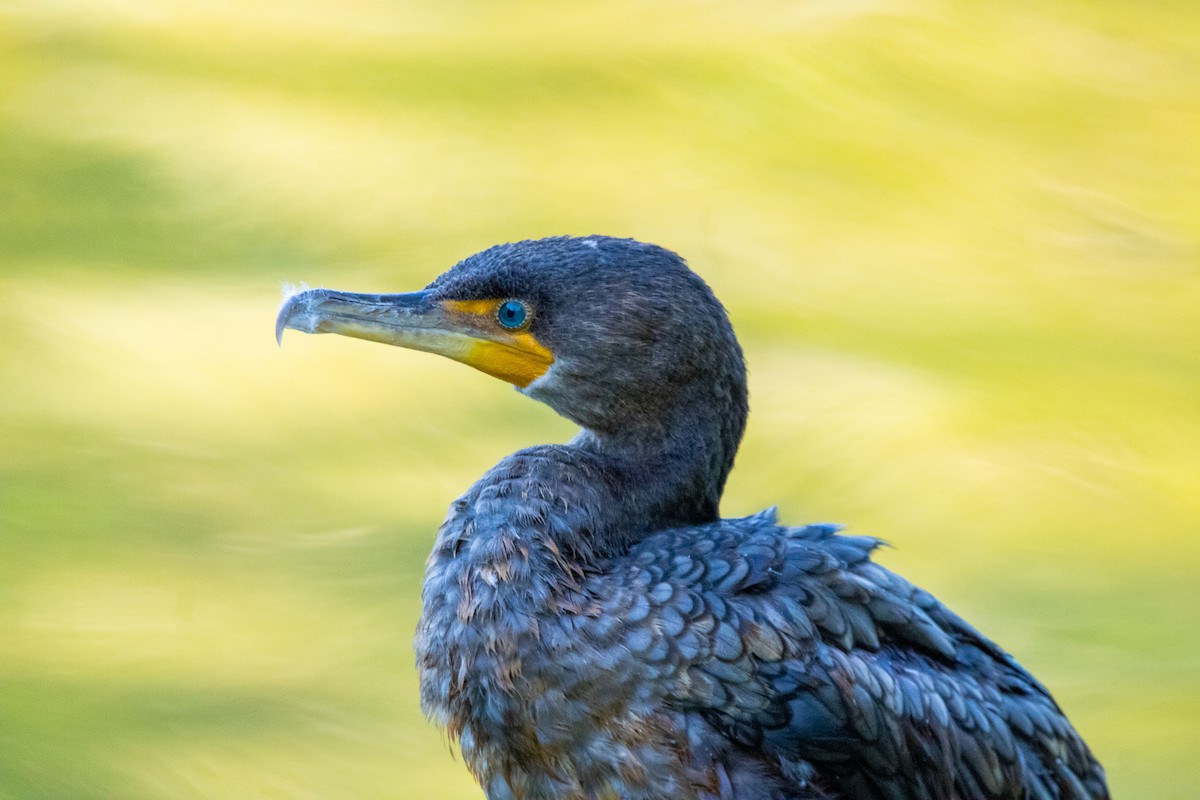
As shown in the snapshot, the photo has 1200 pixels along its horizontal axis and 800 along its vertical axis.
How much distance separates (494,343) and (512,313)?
2.6 inches

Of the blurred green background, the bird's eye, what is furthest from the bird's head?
the blurred green background

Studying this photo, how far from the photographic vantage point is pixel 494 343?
312 cm

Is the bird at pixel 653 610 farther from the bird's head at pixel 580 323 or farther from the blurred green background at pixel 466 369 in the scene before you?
the blurred green background at pixel 466 369

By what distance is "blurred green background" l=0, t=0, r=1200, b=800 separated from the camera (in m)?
5.03

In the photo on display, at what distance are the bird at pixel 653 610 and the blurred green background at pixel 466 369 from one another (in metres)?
1.79

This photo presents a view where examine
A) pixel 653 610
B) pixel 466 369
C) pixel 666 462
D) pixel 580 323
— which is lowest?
pixel 653 610

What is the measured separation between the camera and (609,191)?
6941 millimetres

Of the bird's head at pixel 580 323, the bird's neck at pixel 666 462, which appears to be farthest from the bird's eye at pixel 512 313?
the bird's neck at pixel 666 462

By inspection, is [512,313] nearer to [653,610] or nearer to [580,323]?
[580,323]

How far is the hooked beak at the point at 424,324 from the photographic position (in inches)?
121

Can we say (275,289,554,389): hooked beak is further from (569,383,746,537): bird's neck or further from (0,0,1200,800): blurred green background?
(0,0,1200,800): blurred green background

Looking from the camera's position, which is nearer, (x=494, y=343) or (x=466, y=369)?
(x=494, y=343)

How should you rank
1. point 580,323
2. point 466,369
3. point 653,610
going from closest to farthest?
point 653,610
point 580,323
point 466,369

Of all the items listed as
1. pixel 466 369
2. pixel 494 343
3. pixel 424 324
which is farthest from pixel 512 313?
pixel 466 369
